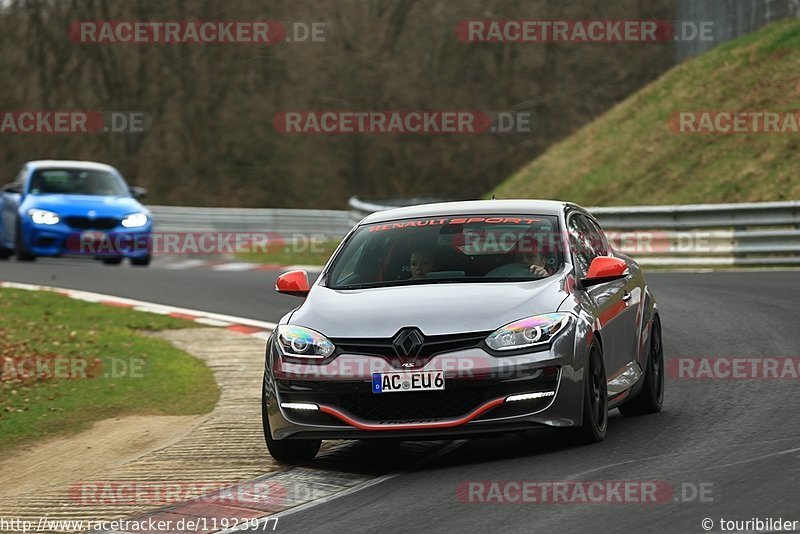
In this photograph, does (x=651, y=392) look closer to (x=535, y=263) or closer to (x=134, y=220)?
(x=535, y=263)

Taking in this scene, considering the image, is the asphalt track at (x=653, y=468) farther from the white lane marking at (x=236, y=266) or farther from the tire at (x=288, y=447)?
the white lane marking at (x=236, y=266)

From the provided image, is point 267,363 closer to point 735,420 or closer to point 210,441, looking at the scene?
point 210,441

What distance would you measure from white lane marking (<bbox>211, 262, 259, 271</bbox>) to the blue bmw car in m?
2.06

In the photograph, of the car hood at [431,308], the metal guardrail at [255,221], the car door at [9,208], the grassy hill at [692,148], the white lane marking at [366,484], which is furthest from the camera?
the metal guardrail at [255,221]

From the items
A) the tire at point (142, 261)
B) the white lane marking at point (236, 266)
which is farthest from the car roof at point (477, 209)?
the white lane marking at point (236, 266)

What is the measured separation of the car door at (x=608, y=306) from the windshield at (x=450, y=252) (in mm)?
255

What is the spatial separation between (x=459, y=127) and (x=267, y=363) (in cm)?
4462

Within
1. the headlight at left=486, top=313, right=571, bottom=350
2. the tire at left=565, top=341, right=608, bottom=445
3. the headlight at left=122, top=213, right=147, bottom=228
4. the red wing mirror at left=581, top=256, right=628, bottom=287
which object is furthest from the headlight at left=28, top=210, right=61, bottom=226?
the headlight at left=486, top=313, right=571, bottom=350

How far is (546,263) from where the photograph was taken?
28.5 ft

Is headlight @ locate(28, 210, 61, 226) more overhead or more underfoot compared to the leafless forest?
more underfoot

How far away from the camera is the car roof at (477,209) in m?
9.20

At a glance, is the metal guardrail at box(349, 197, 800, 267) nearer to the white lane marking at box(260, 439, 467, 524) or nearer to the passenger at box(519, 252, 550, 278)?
the passenger at box(519, 252, 550, 278)

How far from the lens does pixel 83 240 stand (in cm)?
2253

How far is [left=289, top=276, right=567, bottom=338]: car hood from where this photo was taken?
7758mm
